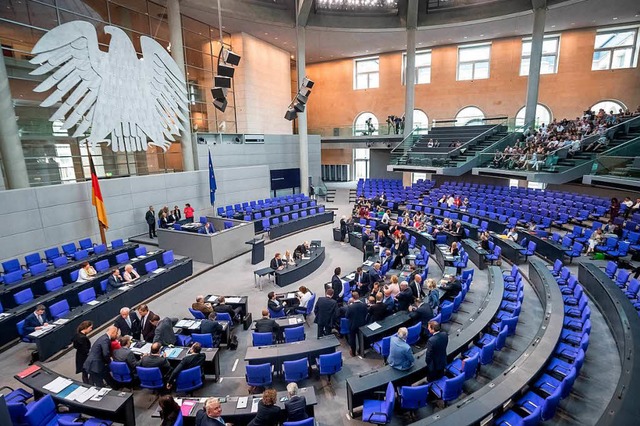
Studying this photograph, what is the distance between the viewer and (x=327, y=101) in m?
34.4

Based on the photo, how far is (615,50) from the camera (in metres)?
23.5

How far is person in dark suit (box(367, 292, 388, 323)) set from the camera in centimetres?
745

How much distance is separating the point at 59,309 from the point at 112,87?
428 inches

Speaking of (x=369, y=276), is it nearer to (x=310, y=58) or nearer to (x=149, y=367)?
(x=149, y=367)

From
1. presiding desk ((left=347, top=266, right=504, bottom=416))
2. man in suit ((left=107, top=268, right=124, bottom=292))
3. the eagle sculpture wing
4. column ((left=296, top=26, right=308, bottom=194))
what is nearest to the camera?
presiding desk ((left=347, top=266, right=504, bottom=416))

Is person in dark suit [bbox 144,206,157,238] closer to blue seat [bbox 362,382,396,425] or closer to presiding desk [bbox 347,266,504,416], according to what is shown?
presiding desk [bbox 347,266,504,416]

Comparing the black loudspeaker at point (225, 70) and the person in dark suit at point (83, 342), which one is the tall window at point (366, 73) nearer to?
the black loudspeaker at point (225, 70)

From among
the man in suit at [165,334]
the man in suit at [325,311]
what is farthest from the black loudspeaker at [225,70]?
the man in suit at [165,334]

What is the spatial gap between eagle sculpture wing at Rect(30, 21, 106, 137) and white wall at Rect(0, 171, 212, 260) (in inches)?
109

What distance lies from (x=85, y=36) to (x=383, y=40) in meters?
20.8

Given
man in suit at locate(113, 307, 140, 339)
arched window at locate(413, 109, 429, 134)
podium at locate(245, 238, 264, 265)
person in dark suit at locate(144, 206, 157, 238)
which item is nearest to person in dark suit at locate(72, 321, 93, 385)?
man in suit at locate(113, 307, 140, 339)

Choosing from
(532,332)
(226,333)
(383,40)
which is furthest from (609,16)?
(226,333)

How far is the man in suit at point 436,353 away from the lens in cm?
546

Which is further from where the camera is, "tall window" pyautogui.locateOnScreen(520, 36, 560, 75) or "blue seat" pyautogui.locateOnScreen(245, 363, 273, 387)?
"tall window" pyautogui.locateOnScreen(520, 36, 560, 75)
